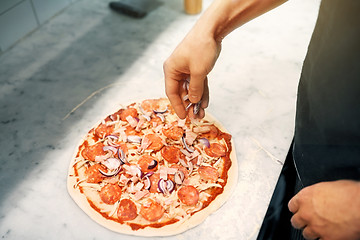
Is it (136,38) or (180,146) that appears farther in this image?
(136,38)

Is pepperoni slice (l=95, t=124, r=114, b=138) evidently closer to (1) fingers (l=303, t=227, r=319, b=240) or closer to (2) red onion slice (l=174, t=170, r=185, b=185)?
(2) red onion slice (l=174, t=170, r=185, b=185)

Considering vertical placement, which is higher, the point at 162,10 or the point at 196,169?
the point at 162,10

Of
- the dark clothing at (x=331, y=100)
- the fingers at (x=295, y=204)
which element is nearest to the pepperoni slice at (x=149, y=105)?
the dark clothing at (x=331, y=100)

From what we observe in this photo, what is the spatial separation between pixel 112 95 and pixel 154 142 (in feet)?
1.66

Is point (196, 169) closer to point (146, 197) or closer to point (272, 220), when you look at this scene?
point (146, 197)

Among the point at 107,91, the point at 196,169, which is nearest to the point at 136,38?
the point at 107,91

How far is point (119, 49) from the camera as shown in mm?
2121

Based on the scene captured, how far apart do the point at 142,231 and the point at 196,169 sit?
37 centimetres

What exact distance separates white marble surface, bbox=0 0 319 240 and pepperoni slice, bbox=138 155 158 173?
0.30 m

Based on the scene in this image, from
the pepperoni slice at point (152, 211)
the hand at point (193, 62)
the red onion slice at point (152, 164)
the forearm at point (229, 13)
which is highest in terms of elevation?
the forearm at point (229, 13)

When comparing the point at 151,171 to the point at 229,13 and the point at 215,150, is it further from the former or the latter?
the point at 229,13

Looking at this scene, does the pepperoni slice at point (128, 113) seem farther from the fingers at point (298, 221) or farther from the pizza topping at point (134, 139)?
the fingers at point (298, 221)

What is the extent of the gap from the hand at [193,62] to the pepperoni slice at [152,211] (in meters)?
0.45

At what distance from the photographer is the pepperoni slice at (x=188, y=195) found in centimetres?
127
